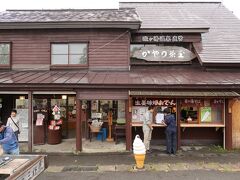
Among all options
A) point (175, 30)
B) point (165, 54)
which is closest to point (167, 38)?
point (175, 30)

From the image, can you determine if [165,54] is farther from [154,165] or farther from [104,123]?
[154,165]

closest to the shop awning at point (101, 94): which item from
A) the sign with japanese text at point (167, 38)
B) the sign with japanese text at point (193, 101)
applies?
the sign with japanese text at point (193, 101)

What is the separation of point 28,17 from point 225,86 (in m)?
10.4

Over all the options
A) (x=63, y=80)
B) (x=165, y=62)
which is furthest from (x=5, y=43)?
(x=165, y=62)

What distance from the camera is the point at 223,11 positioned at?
19547 millimetres

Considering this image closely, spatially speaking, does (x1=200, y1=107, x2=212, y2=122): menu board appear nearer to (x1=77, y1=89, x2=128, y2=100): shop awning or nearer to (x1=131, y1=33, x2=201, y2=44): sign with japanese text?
(x1=77, y1=89, x2=128, y2=100): shop awning

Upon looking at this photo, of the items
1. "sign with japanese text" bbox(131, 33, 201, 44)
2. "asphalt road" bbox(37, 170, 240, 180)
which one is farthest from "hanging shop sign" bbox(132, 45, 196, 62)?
"asphalt road" bbox(37, 170, 240, 180)

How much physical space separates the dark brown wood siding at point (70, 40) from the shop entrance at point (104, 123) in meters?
2.01

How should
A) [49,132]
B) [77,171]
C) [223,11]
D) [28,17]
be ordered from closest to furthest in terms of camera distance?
[77,171] < [49,132] < [28,17] < [223,11]

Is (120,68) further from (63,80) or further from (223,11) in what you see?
(223,11)

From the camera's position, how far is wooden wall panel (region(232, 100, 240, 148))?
534 inches

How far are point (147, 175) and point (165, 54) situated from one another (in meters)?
7.45

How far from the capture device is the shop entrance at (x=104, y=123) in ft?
48.4

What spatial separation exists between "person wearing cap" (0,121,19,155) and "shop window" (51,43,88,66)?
6.82m
